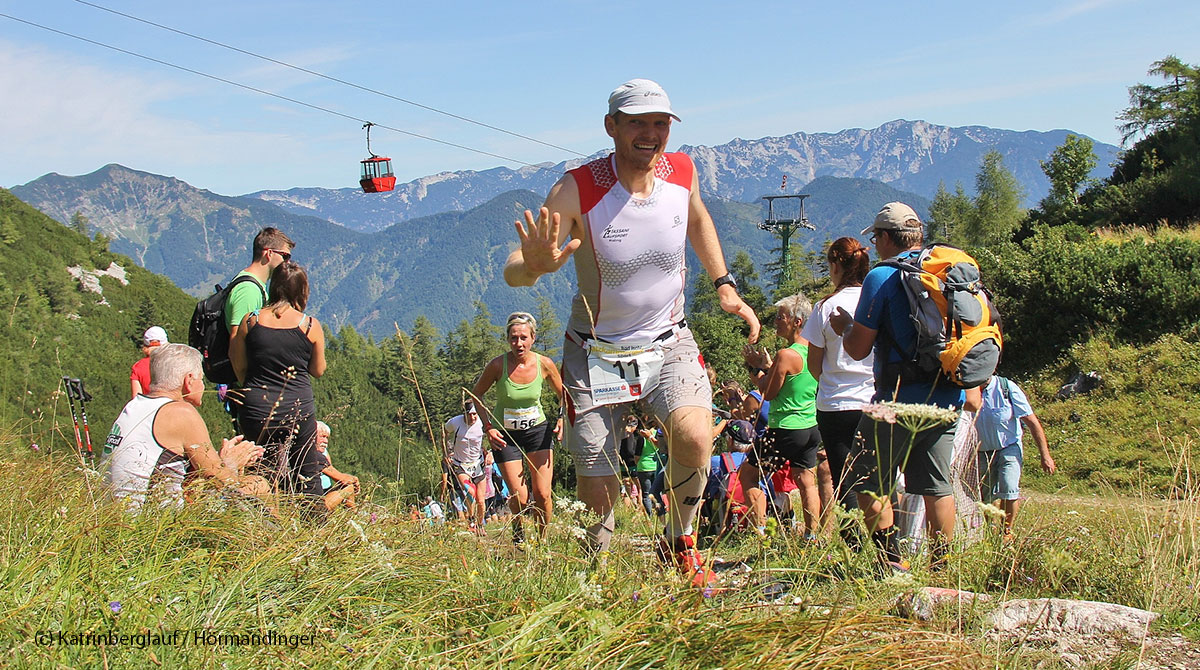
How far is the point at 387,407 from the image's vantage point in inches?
3814

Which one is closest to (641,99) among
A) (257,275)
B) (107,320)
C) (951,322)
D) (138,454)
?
(951,322)

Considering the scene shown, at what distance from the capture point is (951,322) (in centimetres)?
387

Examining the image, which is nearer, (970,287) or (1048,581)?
(1048,581)

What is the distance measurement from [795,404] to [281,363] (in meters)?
3.28

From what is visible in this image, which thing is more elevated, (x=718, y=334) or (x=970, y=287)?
(x=970, y=287)

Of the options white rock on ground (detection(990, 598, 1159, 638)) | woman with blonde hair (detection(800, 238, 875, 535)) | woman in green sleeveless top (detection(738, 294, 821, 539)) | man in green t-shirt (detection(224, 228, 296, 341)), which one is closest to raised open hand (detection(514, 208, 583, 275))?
woman with blonde hair (detection(800, 238, 875, 535))

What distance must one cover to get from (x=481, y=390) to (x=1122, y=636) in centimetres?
447

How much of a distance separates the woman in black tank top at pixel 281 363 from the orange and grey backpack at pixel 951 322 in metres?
3.39

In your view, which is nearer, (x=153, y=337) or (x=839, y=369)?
(x=839, y=369)

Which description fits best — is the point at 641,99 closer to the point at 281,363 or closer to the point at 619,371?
the point at 619,371

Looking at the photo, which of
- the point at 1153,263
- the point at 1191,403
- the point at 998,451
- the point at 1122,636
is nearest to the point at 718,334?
the point at 1153,263

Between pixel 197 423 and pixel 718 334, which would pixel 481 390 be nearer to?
pixel 197 423

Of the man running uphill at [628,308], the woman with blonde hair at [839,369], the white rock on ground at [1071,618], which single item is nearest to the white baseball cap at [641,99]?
the man running uphill at [628,308]

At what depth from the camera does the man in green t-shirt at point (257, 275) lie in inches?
224
